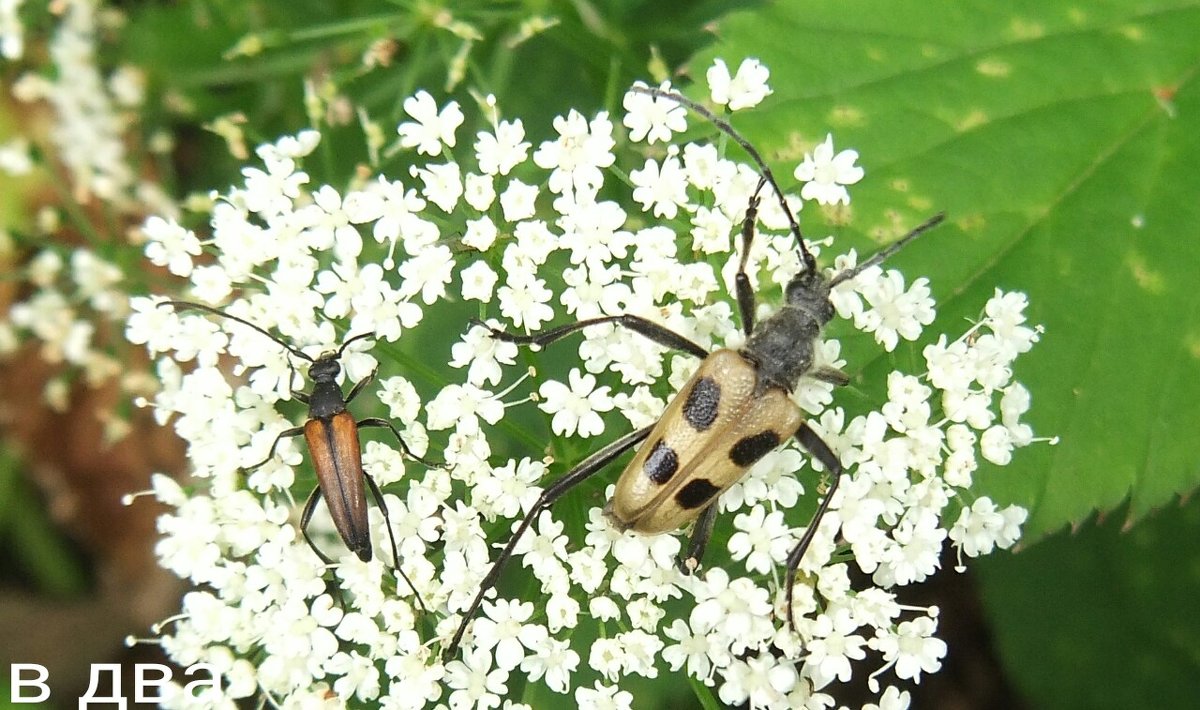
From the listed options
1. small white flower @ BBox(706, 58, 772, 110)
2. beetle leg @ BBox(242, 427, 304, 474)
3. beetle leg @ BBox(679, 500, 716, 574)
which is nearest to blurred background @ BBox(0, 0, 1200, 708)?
small white flower @ BBox(706, 58, 772, 110)

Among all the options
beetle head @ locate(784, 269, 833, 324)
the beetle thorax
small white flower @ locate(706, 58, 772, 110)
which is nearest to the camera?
the beetle thorax

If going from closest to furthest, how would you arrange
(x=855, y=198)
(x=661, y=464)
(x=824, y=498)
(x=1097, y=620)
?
1. (x=661, y=464)
2. (x=824, y=498)
3. (x=855, y=198)
4. (x=1097, y=620)

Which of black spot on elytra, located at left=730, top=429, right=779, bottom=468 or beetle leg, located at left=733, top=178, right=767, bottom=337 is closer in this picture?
black spot on elytra, located at left=730, top=429, right=779, bottom=468

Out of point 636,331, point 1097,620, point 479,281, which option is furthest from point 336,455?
point 1097,620

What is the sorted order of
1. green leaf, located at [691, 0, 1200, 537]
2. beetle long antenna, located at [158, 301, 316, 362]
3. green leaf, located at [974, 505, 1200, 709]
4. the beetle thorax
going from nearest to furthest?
the beetle thorax
beetle long antenna, located at [158, 301, 316, 362]
green leaf, located at [691, 0, 1200, 537]
green leaf, located at [974, 505, 1200, 709]

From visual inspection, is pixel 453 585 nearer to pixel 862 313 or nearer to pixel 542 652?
pixel 542 652

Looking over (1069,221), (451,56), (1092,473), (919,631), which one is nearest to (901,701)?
(919,631)

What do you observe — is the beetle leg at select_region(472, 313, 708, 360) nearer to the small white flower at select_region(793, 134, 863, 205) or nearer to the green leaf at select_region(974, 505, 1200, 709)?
the small white flower at select_region(793, 134, 863, 205)

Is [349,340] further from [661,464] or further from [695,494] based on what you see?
[695,494]
